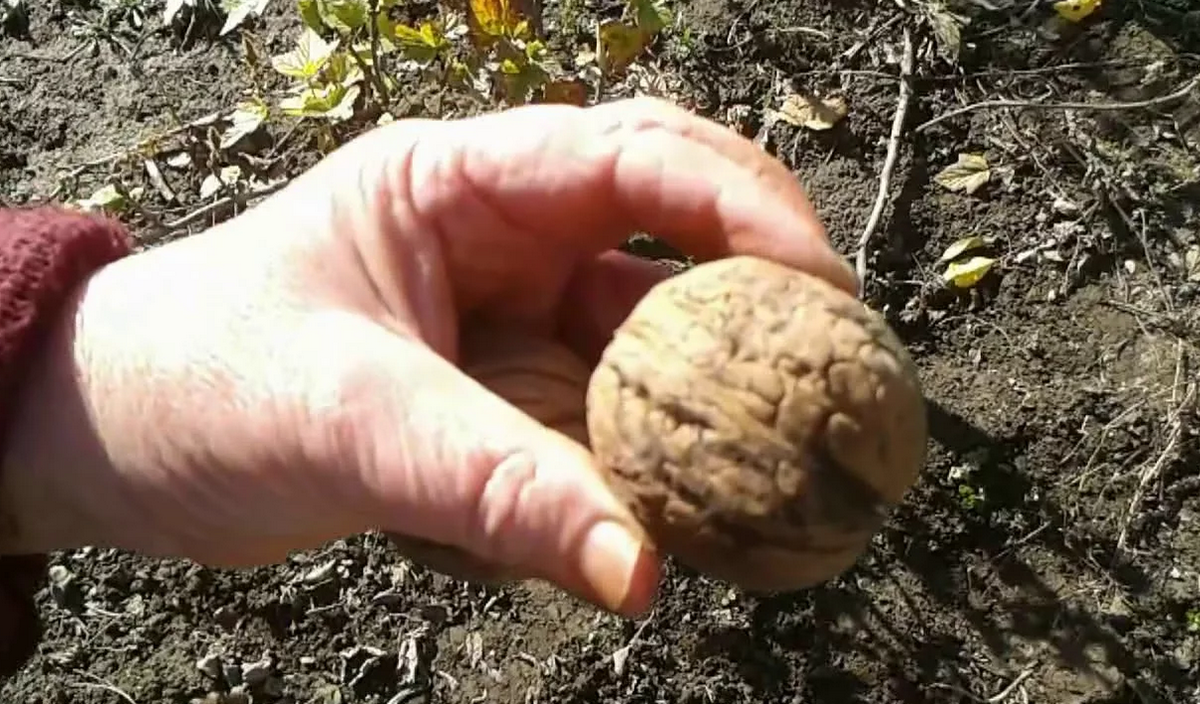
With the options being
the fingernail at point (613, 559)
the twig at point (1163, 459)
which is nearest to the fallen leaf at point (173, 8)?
the fingernail at point (613, 559)

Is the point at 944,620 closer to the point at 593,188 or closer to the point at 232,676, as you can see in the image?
the point at 593,188

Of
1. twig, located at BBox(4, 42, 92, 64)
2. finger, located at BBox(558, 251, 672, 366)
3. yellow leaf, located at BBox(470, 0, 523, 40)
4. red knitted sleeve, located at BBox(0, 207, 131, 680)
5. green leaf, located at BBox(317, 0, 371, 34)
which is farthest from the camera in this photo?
twig, located at BBox(4, 42, 92, 64)

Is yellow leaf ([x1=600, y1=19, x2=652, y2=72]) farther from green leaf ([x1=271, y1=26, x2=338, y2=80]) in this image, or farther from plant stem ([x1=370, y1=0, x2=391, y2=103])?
green leaf ([x1=271, y1=26, x2=338, y2=80])

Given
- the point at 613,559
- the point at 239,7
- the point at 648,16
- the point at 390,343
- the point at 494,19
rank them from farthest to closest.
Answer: the point at 239,7
the point at 648,16
the point at 494,19
the point at 390,343
the point at 613,559

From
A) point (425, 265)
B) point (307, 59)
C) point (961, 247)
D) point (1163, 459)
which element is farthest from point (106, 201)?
point (1163, 459)

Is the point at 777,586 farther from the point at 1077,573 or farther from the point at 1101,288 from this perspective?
the point at 1101,288

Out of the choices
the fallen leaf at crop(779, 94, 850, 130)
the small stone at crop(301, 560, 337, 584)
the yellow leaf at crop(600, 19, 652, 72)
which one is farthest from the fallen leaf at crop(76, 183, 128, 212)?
the fallen leaf at crop(779, 94, 850, 130)
